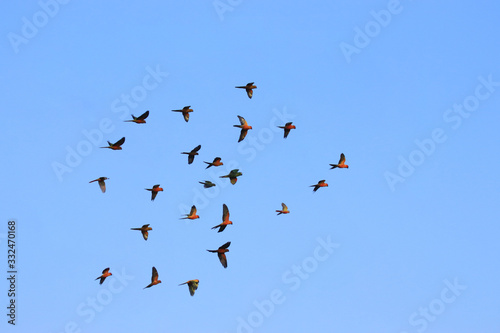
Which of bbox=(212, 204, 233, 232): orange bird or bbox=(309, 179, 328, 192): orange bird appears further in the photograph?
bbox=(309, 179, 328, 192): orange bird

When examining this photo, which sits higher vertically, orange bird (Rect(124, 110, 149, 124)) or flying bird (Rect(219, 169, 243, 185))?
orange bird (Rect(124, 110, 149, 124))

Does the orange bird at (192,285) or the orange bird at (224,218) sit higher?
the orange bird at (224,218)

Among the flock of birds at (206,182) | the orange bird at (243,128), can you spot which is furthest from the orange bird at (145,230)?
the orange bird at (243,128)

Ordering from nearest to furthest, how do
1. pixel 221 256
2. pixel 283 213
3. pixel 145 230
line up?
pixel 221 256 < pixel 145 230 < pixel 283 213

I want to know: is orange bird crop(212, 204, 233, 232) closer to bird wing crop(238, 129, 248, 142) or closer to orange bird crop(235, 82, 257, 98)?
bird wing crop(238, 129, 248, 142)

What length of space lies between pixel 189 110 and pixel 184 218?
26.2 ft

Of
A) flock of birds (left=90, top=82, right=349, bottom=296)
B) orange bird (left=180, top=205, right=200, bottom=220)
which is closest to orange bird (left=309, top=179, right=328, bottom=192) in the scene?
flock of birds (left=90, top=82, right=349, bottom=296)

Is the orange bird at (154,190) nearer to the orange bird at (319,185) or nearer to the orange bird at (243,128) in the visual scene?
the orange bird at (243,128)

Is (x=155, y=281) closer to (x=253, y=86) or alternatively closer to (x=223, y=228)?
(x=223, y=228)

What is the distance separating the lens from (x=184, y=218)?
70.4m

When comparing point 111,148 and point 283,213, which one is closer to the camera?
point 111,148

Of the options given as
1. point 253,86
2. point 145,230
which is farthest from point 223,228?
point 253,86

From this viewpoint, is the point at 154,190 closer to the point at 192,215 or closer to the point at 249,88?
the point at 192,215

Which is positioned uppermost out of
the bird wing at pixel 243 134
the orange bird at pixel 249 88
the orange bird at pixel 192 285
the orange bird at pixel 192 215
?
the orange bird at pixel 249 88
